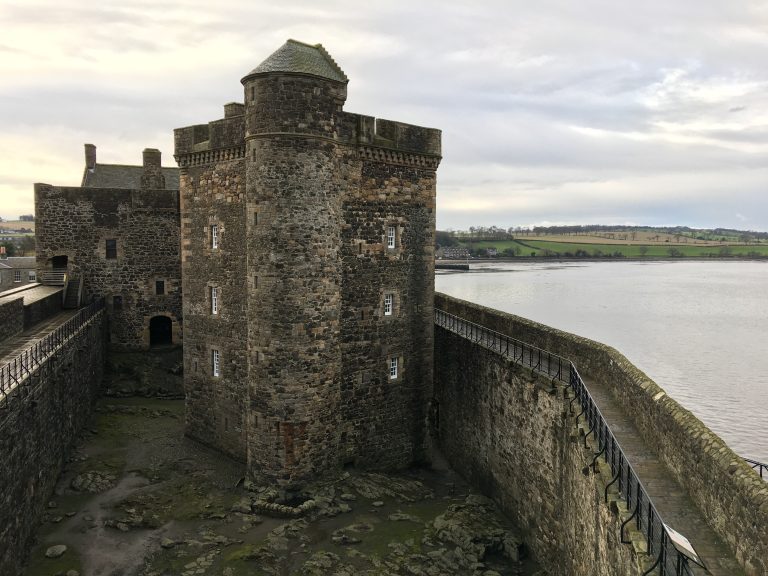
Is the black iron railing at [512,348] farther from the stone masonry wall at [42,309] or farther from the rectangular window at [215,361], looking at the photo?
the stone masonry wall at [42,309]

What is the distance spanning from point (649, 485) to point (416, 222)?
1137 cm

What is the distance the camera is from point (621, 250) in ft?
493

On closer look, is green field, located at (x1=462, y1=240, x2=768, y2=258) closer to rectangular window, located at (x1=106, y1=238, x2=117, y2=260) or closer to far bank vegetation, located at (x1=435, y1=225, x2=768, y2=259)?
far bank vegetation, located at (x1=435, y1=225, x2=768, y2=259)

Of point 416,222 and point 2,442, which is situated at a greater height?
point 416,222

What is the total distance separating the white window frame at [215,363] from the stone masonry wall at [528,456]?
23.8 feet

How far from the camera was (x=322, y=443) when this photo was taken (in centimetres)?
1667

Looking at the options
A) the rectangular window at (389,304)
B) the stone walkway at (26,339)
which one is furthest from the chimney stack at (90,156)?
the rectangular window at (389,304)

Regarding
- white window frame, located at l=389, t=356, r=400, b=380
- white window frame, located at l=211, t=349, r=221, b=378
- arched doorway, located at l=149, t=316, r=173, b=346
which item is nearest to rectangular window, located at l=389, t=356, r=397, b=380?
white window frame, located at l=389, t=356, r=400, b=380

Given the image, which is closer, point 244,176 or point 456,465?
point 244,176

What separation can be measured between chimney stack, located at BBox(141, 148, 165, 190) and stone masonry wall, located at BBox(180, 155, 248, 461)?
9842 mm

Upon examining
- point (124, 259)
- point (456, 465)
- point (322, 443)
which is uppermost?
point (124, 259)

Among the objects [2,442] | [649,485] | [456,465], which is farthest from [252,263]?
[649,485]

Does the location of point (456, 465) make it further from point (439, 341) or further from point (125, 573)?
point (125, 573)

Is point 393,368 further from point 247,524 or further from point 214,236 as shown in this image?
point 214,236
